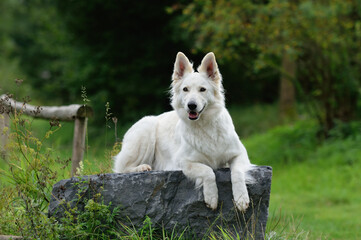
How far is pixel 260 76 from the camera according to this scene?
548 inches

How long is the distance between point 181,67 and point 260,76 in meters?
9.15

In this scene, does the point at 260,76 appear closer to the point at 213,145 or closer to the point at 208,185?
the point at 213,145

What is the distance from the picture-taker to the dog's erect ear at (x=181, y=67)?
198 inches

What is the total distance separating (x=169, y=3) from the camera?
15.7 m

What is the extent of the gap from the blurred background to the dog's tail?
0.25 m

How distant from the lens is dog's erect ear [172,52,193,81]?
502 centimetres

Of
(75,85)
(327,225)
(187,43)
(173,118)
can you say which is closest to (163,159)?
(173,118)

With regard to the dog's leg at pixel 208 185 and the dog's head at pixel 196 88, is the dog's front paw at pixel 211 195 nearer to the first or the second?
the dog's leg at pixel 208 185

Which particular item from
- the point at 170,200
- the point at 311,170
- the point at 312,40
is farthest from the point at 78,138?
the point at 312,40

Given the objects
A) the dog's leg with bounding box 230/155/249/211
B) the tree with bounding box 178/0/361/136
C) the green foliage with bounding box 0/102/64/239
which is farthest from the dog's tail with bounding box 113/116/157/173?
the tree with bounding box 178/0/361/136

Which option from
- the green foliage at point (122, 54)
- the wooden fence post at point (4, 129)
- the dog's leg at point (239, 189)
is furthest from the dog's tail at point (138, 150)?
the green foliage at point (122, 54)

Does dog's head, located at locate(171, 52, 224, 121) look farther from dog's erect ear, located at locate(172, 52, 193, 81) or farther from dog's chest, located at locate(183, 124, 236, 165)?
dog's chest, located at locate(183, 124, 236, 165)

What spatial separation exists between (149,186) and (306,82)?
8.23 meters

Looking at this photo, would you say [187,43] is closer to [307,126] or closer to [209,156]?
[307,126]
